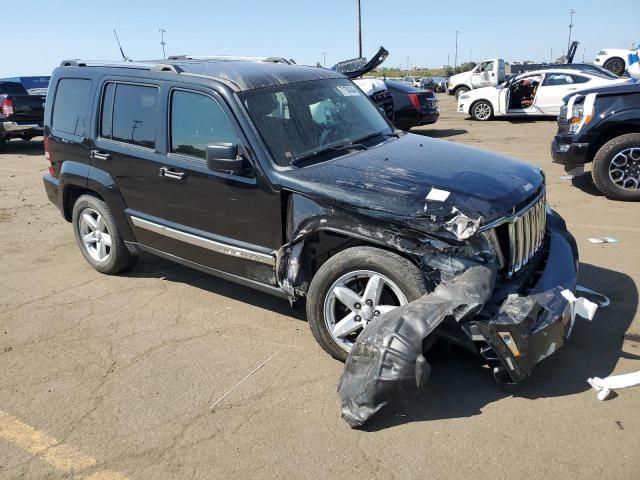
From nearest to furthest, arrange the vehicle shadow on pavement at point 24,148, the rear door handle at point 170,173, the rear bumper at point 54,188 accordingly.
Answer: the rear door handle at point 170,173, the rear bumper at point 54,188, the vehicle shadow on pavement at point 24,148

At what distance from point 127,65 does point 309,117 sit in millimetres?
1840

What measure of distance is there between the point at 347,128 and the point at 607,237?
11.0 feet

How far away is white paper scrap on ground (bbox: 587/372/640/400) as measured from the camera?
3.21 meters

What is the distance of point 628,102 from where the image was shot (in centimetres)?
715

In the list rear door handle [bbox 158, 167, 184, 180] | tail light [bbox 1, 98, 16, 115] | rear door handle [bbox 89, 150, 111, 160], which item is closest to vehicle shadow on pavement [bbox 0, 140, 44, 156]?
tail light [bbox 1, 98, 16, 115]

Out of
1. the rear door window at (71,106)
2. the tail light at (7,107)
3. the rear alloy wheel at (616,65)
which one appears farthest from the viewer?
the rear alloy wheel at (616,65)

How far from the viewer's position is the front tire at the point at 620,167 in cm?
707

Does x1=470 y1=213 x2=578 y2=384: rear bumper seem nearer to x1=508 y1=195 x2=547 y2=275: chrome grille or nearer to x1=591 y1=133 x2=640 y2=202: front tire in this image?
x1=508 y1=195 x2=547 y2=275: chrome grille

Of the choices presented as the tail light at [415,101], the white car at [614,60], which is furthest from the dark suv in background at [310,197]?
the white car at [614,60]

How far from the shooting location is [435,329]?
312cm

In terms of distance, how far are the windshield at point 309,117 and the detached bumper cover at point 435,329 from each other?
1.43 meters

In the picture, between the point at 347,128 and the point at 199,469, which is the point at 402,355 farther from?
the point at 347,128

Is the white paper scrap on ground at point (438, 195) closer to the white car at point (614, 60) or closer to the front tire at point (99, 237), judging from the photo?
the front tire at point (99, 237)

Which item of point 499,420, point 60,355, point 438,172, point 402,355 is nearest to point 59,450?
point 60,355
